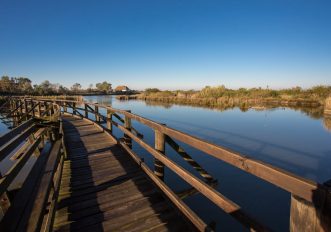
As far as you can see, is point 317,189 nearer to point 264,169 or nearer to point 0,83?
point 264,169

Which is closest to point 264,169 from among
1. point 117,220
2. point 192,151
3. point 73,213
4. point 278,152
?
point 117,220

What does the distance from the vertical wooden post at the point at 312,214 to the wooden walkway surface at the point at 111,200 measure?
1.64 m

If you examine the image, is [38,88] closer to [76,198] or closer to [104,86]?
[104,86]

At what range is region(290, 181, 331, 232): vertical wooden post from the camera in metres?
1.23

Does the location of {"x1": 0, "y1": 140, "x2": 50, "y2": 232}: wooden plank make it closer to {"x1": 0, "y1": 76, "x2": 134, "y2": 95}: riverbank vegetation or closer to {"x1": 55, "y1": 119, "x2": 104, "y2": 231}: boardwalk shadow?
{"x1": 55, "y1": 119, "x2": 104, "y2": 231}: boardwalk shadow

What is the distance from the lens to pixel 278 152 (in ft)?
35.3

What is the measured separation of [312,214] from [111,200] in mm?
3069

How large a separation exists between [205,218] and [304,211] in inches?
182

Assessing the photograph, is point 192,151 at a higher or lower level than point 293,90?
lower

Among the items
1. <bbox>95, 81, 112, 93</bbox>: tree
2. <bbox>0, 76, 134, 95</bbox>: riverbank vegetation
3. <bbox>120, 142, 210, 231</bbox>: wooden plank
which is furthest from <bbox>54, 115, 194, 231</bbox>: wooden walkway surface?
<bbox>95, 81, 112, 93</bbox>: tree

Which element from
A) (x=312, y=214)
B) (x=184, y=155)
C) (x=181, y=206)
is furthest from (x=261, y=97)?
(x=312, y=214)

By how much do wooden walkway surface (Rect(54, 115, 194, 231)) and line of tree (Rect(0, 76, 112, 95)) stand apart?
69.4 meters

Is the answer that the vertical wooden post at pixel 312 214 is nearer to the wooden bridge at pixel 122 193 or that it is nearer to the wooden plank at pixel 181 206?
the wooden bridge at pixel 122 193

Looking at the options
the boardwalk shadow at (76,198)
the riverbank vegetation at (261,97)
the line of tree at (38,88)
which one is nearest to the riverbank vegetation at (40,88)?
the line of tree at (38,88)
